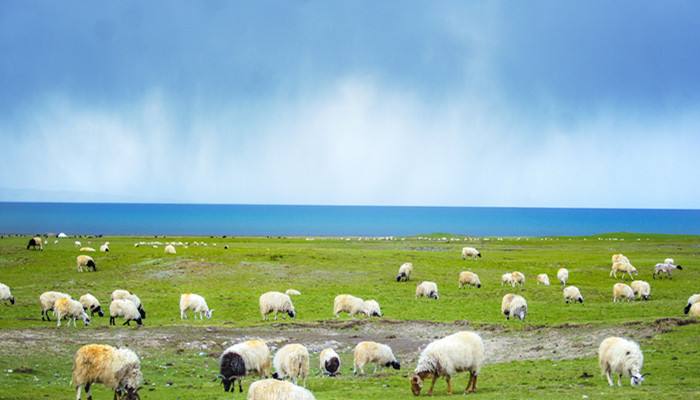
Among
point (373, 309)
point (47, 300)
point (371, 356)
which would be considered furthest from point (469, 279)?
point (47, 300)

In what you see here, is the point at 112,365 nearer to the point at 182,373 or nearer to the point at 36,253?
the point at 182,373

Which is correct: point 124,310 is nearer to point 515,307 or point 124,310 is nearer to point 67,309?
point 67,309

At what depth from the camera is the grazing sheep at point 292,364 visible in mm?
14570

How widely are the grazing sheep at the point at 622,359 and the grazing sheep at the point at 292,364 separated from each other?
28.6 feet

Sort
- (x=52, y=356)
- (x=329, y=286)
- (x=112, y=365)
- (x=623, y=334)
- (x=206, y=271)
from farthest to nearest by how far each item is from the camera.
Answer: (x=206, y=271) → (x=329, y=286) → (x=623, y=334) → (x=52, y=356) → (x=112, y=365)

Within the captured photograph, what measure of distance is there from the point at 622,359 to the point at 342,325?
14.2 m

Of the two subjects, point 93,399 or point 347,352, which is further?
point 347,352

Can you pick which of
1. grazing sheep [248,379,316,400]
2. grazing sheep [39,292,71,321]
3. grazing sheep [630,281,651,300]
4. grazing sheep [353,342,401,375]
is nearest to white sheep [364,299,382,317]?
grazing sheep [353,342,401,375]

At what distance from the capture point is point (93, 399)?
42.5 feet

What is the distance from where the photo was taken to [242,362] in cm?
1428

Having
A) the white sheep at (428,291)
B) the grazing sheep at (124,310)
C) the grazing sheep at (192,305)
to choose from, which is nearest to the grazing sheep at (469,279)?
the white sheep at (428,291)

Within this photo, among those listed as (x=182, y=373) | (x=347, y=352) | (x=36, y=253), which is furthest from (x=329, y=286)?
(x=36, y=253)

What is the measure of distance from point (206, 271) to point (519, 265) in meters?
33.7

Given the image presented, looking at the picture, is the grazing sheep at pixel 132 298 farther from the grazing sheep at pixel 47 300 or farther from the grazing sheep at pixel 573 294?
the grazing sheep at pixel 573 294
